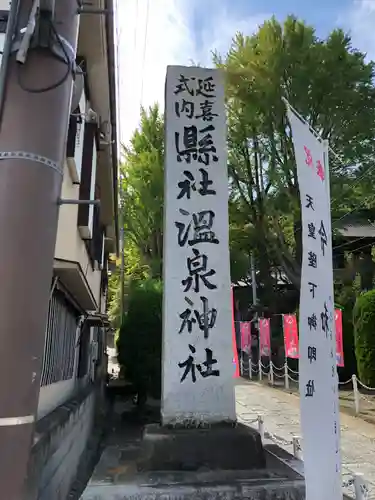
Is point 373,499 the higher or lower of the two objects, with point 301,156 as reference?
lower

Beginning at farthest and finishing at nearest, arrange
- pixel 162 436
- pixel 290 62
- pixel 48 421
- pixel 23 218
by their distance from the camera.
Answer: pixel 290 62, pixel 48 421, pixel 162 436, pixel 23 218

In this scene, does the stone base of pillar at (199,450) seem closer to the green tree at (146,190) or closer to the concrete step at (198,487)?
the concrete step at (198,487)

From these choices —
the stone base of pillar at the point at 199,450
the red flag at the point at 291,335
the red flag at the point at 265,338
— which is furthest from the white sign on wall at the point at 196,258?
the red flag at the point at 265,338

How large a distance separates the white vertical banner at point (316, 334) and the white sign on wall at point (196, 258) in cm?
234

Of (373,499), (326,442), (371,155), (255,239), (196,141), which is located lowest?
(373,499)

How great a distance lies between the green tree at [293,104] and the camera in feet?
62.6

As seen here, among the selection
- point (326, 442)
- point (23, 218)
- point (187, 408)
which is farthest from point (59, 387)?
point (23, 218)

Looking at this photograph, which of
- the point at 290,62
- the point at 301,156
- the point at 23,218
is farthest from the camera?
the point at 290,62

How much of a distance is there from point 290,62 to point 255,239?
8.68 meters

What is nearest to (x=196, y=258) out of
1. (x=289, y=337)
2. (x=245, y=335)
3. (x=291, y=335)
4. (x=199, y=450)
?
(x=199, y=450)

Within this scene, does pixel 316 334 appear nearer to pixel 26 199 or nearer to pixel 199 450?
pixel 26 199

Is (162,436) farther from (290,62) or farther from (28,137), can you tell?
(290,62)

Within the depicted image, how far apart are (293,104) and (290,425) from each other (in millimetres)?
13620

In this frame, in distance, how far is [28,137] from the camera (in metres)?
1.87
